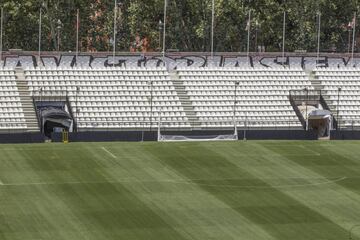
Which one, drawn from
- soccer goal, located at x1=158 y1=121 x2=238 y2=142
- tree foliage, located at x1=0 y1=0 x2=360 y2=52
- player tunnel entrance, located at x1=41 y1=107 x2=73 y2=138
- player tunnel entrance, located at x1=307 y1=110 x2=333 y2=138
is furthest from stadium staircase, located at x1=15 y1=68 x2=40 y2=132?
player tunnel entrance, located at x1=307 y1=110 x2=333 y2=138

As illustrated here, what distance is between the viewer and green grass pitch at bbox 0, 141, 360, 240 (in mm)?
69812

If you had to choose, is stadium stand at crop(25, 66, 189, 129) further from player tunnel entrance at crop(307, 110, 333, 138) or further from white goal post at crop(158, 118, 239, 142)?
player tunnel entrance at crop(307, 110, 333, 138)

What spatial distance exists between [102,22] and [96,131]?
127ft

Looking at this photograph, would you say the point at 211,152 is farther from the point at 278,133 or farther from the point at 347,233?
the point at 347,233

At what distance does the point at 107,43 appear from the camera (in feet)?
444

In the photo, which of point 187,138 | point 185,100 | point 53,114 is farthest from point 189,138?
point 53,114

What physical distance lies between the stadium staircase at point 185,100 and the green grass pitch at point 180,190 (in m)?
6.93

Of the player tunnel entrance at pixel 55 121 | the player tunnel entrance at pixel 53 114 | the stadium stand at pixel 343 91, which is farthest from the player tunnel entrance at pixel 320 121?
the player tunnel entrance at pixel 55 121

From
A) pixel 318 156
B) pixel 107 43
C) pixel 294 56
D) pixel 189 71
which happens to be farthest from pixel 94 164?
pixel 107 43

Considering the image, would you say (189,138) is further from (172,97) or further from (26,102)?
(26,102)

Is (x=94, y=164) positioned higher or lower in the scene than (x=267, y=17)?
lower

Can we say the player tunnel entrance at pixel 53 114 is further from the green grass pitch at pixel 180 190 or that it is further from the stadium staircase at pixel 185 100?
the stadium staircase at pixel 185 100

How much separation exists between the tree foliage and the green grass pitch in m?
35.3

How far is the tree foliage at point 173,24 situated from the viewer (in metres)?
132
